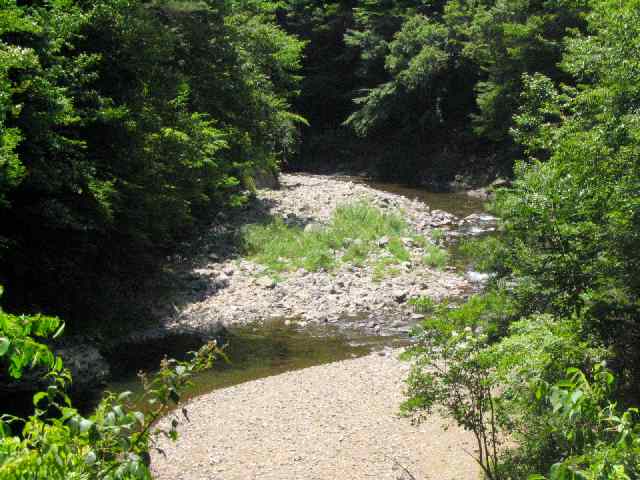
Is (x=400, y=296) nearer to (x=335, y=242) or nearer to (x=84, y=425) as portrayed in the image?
(x=335, y=242)

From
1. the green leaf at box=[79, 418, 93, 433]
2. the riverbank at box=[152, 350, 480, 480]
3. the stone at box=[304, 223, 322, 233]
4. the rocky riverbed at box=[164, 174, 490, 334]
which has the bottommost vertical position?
the rocky riverbed at box=[164, 174, 490, 334]

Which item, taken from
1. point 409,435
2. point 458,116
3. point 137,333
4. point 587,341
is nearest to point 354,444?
point 409,435

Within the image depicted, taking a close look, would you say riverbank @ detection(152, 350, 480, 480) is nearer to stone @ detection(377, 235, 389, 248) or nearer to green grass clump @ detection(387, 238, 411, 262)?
green grass clump @ detection(387, 238, 411, 262)

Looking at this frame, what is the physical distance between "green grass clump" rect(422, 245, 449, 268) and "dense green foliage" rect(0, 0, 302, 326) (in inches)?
219

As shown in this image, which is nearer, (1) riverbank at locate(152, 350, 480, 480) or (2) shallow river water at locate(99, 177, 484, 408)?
(1) riverbank at locate(152, 350, 480, 480)

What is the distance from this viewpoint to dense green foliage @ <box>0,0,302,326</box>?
978 centimetres

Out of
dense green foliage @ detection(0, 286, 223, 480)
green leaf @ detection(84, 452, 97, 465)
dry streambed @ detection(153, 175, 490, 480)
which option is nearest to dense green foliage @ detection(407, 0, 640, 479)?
dry streambed @ detection(153, 175, 490, 480)

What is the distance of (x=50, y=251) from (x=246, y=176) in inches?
390

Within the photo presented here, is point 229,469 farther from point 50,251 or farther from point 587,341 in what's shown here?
point 50,251

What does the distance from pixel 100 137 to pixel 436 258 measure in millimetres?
8734

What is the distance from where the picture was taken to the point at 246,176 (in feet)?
67.0

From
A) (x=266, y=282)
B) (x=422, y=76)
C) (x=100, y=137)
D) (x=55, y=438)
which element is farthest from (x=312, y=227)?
(x=55, y=438)

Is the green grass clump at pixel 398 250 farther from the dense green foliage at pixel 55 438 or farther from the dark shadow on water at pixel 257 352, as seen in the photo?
the dense green foliage at pixel 55 438

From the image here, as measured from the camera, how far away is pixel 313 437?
8477 millimetres
